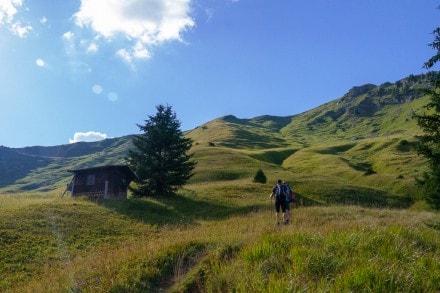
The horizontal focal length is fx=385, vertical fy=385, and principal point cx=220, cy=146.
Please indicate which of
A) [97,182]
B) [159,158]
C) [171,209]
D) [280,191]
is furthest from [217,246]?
[97,182]

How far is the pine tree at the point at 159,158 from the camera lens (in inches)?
1670

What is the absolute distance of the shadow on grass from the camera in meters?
31.0

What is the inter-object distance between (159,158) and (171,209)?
9.28 meters

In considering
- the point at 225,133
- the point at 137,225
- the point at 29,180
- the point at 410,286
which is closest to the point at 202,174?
the point at 137,225

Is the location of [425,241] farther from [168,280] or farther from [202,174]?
[202,174]

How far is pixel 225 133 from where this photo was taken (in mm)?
148875

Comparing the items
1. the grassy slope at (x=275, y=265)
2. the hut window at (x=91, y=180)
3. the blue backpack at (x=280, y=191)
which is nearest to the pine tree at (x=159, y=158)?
the hut window at (x=91, y=180)

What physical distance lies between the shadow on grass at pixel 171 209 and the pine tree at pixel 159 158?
2.97 m

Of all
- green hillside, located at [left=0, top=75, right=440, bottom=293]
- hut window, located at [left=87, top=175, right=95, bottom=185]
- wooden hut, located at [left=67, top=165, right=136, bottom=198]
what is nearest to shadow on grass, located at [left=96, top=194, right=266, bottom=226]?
green hillside, located at [left=0, top=75, right=440, bottom=293]

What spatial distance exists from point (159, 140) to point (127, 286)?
35773 mm

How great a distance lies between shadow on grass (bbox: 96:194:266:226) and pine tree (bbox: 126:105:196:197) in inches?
117

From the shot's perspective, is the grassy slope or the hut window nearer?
the grassy slope

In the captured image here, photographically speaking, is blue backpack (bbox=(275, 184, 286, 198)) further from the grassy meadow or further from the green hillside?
the grassy meadow

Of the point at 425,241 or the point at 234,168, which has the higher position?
the point at 234,168
